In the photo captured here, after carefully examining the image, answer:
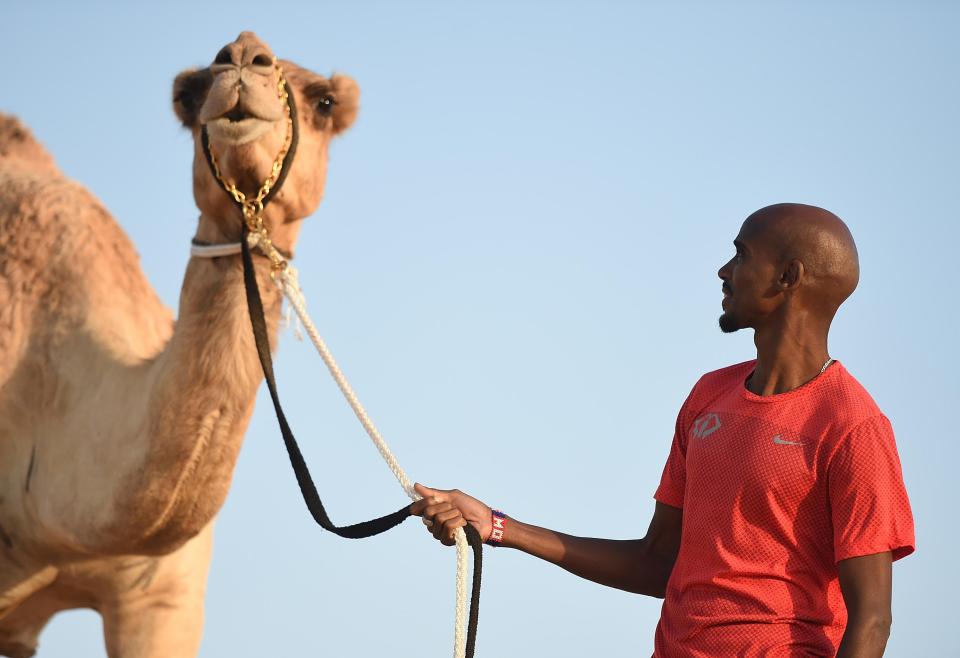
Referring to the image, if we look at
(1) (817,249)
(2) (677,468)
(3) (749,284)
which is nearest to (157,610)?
(2) (677,468)

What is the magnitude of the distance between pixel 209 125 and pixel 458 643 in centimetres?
189

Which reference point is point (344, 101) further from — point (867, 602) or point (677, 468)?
point (867, 602)

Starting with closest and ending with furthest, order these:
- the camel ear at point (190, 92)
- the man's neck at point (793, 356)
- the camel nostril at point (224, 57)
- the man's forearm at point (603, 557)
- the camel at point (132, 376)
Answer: the man's neck at point (793, 356), the man's forearm at point (603, 557), the camel nostril at point (224, 57), the camel at point (132, 376), the camel ear at point (190, 92)

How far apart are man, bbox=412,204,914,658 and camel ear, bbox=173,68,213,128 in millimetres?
2578

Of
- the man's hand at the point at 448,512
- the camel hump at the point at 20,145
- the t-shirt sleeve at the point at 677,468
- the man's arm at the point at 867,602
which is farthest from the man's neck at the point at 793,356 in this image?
the camel hump at the point at 20,145

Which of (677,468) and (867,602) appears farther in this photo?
(677,468)

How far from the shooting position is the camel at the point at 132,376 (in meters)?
4.59

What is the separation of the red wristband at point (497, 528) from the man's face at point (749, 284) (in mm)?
714

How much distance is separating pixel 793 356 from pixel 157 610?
3756 millimetres

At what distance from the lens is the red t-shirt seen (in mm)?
2672

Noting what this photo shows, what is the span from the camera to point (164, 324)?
6.60 m

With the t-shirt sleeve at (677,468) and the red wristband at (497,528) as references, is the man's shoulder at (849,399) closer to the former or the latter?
the t-shirt sleeve at (677,468)

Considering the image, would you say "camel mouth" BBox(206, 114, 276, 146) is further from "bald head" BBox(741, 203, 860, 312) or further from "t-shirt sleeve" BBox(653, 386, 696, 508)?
"bald head" BBox(741, 203, 860, 312)

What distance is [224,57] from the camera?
428 cm
